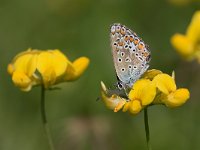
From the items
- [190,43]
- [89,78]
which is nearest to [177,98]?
[190,43]

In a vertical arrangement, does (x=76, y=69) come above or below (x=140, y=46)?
below

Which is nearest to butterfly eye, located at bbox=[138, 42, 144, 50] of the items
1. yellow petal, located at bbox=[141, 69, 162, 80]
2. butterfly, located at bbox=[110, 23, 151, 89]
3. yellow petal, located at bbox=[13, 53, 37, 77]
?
butterfly, located at bbox=[110, 23, 151, 89]

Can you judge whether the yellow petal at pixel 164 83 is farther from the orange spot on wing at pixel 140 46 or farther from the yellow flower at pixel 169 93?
the orange spot on wing at pixel 140 46

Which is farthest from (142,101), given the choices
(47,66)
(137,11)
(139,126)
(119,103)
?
(137,11)

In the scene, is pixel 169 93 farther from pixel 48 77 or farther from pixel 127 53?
pixel 48 77

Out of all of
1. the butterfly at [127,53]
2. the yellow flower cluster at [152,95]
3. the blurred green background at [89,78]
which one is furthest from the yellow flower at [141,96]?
the blurred green background at [89,78]

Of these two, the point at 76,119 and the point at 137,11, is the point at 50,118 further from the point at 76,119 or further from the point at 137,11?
the point at 137,11
